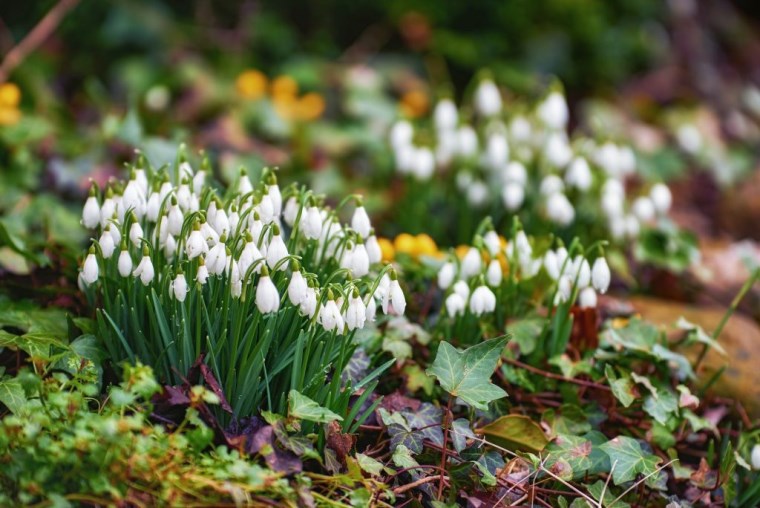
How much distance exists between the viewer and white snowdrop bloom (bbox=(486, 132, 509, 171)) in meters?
3.60

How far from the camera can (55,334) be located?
2.44 meters

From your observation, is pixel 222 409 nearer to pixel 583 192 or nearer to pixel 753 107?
pixel 583 192

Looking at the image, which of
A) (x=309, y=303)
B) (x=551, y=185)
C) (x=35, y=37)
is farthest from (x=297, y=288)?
(x=35, y=37)

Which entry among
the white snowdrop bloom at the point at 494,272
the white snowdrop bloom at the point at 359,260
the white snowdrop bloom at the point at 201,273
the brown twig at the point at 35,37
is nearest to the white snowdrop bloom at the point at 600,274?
the white snowdrop bloom at the point at 494,272

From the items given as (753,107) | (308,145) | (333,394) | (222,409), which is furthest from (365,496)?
(753,107)

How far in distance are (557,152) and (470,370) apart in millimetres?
1620

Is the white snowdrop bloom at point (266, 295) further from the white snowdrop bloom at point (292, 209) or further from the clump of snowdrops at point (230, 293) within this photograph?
the white snowdrop bloom at point (292, 209)

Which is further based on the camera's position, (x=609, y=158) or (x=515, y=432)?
(x=609, y=158)

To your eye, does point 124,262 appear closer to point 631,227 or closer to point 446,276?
point 446,276

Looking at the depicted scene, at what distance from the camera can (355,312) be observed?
2137mm

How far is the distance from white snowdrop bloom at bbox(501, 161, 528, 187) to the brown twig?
103 inches

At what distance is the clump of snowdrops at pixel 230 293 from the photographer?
214 centimetres

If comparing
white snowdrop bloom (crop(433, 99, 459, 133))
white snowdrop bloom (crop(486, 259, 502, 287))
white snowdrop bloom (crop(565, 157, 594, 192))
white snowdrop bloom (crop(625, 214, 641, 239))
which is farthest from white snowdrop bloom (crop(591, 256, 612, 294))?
white snowdrop bloom (crop(433, 99, 459, 133))

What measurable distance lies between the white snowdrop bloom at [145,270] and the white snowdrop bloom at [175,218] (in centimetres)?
14
